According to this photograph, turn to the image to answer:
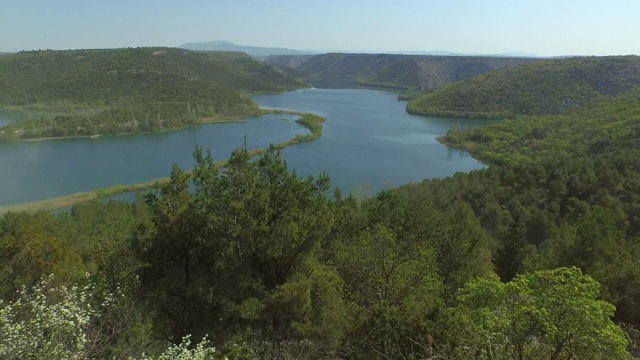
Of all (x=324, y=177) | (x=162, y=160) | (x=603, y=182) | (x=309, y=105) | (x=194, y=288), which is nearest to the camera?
(x=194, y=288)

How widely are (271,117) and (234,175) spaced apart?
68.5m

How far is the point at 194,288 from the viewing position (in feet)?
24.7

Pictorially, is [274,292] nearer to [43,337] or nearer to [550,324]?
[43,337]

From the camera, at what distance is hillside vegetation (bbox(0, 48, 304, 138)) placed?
60219 millimetres

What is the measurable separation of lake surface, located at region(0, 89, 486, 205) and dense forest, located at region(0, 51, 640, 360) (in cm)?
2157

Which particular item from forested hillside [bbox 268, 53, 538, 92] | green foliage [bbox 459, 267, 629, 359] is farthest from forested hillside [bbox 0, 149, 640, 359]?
forested hillside [bbox 268, 53, 538, 92]

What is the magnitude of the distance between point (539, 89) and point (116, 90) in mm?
82366

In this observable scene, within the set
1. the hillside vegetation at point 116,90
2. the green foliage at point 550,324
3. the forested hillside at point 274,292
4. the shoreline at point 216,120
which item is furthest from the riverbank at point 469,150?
the green foliage at point 550,324

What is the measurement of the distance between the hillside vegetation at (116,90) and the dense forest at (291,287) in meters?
52.6

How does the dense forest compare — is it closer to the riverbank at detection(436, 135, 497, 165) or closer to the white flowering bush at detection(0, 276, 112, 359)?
the white flowering bush at detection(0, 276, 112, 359)

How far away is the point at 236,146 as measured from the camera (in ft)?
133

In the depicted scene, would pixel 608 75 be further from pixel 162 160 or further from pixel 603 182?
pixel 162 160

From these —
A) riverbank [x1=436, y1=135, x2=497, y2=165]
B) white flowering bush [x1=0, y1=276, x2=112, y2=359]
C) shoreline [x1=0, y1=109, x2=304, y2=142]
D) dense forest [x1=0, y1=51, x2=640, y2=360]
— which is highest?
white flowering bush [x1=0, y1=276, x2=112, y2=359]

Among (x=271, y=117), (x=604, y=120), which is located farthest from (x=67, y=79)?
(x=604, y=120)
